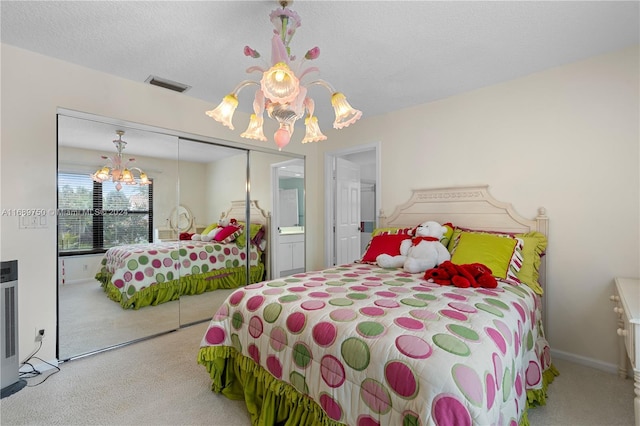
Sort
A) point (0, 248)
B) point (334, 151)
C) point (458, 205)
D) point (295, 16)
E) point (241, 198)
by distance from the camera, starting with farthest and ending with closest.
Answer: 1. point (334, 151)
2. point (241, 198)
3. point (458, 205)
4. point (0, 248)
5. point (295, 16)

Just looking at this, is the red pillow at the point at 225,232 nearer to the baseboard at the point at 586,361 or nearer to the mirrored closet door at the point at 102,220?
the mirrored closet door at the point at 102,220

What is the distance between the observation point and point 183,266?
10.3 ft

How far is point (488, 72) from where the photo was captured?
99.7 inches

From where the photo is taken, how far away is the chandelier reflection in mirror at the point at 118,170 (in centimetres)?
254

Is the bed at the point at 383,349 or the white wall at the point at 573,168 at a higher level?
the white wall at the point at 573,168

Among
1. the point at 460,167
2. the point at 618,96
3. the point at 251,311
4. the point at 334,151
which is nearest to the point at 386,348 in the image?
the point at 251,311

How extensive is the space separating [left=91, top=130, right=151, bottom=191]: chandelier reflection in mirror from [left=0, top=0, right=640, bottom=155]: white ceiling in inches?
24.2

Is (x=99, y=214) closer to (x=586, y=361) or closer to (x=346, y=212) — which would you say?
(x=346, y=212)

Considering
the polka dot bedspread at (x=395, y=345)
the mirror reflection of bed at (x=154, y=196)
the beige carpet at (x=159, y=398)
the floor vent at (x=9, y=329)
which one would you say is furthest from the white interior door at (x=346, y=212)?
the floor vent at (x=9, y=329)

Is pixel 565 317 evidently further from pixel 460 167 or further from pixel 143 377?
pixel 143 377

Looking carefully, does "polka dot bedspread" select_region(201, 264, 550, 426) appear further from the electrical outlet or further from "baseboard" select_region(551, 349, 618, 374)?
the electrical outlet

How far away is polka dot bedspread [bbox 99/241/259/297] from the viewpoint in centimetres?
269

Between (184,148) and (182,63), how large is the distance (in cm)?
94

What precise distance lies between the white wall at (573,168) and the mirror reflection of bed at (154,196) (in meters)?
2.52
